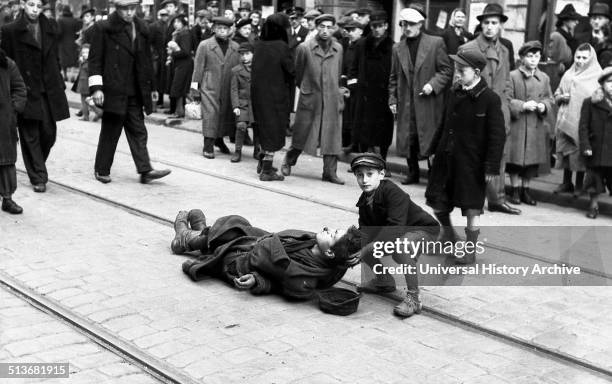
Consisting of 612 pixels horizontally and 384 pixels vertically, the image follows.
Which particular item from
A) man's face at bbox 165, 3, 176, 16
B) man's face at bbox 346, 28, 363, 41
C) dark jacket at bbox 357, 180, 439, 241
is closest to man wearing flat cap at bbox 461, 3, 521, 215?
man's face at bbox 346, 28, 363, 41

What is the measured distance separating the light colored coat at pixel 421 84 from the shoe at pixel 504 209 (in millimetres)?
1419

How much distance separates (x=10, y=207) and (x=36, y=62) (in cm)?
176

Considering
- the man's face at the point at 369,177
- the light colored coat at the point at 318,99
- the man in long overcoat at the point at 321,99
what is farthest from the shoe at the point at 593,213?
the man's face at the point at 369,177

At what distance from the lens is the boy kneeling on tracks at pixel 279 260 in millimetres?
6102

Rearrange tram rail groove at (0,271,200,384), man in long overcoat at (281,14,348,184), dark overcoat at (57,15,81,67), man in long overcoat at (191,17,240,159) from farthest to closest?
dark overcoat at (57,15,81,67) < man in long overcoat at (191,17,240,159) < man in long overcoat at (281,14,348,184) < tram rail groove at (0,271,200,384)

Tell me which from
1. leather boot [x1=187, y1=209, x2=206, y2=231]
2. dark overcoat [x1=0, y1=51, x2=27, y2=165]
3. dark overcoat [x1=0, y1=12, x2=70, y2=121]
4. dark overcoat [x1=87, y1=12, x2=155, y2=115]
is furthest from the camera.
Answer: dark overcoat [x1=87, y1=12, x2=155, y2=115]

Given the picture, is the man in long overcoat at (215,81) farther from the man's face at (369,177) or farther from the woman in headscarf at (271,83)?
the man's face at (369,177)

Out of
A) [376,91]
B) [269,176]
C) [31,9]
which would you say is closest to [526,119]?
[376,91]

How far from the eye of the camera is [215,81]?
41.4 feet

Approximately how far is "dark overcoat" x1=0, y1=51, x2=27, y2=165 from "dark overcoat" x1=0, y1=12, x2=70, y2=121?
0.68 meters

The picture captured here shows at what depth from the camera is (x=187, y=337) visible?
5.50 m

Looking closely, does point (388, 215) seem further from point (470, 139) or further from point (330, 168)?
point (330, 168)

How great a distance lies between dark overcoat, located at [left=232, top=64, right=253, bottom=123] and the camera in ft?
40.3

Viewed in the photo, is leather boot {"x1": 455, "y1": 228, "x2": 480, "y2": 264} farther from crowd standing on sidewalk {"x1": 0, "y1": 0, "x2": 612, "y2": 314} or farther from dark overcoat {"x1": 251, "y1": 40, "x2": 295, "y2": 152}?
dark overcoat {"x1": 251, "y1": 40, "x2": 295, "y2": 152}
